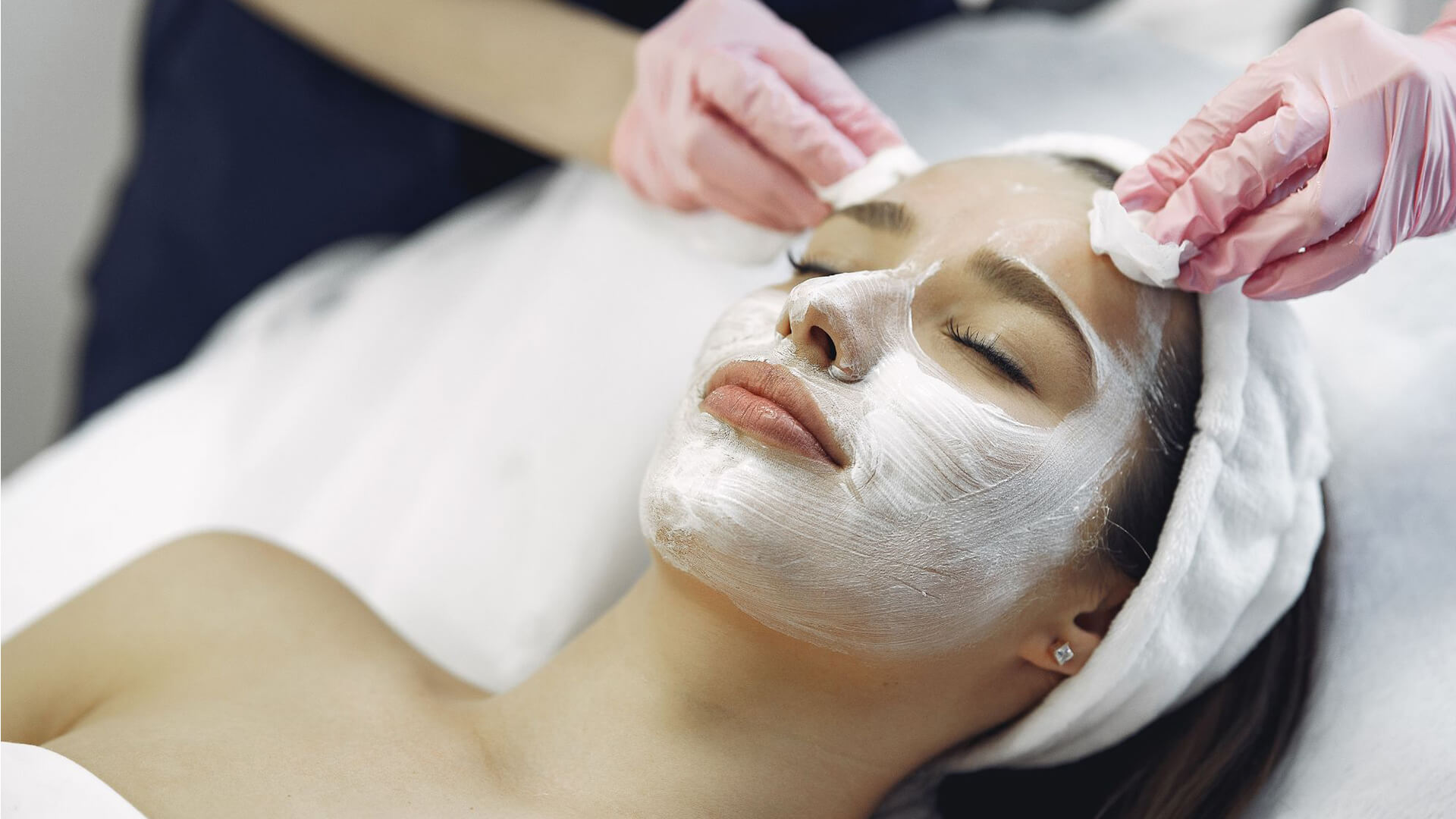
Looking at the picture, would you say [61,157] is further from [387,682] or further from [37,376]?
[387,682]

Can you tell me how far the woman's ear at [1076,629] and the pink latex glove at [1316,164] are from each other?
27 cm

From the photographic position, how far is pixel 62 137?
1990 millimetres

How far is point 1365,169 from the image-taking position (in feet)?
2.84

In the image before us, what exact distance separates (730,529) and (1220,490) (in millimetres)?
428

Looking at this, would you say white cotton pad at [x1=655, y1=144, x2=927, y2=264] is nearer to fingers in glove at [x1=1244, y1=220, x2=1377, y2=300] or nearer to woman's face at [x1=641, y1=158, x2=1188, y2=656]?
woman's face at [x1=641, y1=158, x2=1188, y2=656]

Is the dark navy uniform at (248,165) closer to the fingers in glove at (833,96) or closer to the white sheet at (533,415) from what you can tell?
the white sheet at (533,415)

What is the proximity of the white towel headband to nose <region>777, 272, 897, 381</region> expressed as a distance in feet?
0.97

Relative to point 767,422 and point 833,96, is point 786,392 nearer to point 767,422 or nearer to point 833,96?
point 767,422

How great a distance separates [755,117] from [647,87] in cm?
19

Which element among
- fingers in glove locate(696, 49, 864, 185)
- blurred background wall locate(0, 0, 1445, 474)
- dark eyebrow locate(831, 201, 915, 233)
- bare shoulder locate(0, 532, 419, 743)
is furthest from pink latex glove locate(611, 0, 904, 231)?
blurred background wall locate(0, 0, 1445, 474)

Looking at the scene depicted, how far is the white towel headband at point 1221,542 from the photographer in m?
0.96

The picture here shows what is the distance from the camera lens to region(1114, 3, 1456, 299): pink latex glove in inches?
33.9

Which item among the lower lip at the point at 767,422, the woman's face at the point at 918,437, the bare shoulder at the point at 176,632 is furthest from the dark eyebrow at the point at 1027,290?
the bare shoulder at the point at 176,632

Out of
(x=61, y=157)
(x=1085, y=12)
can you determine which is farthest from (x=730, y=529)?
(x=61, y=157)
